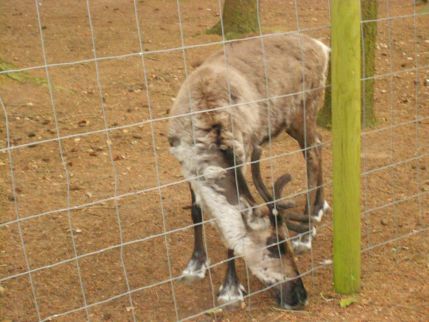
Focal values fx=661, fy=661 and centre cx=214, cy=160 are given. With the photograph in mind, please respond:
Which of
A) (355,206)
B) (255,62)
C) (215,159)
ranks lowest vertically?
(355,206)

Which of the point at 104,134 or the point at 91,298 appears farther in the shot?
the point at 104,134

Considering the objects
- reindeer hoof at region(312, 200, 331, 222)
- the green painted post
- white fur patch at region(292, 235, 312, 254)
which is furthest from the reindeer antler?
reindeer hoof at region(312, 200, 331, 222)

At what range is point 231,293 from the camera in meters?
4.23

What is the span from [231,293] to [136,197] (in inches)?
68.7

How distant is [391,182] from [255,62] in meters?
1.72

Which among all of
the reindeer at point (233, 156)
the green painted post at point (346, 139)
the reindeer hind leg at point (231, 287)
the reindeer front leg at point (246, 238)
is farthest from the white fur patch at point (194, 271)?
the green painted post at point (346, 139)

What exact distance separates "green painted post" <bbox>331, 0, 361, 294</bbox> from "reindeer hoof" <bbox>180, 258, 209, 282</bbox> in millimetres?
945

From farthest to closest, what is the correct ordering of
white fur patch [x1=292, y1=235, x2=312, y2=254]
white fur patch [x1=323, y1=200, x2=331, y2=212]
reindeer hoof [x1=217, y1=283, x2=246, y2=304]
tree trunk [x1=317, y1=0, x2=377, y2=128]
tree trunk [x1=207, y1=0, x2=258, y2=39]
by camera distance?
tree trunk [x1=207, y1=0, x2=258, y2=39]
tree trunk [x1=317, y1=0, x2=377, y2=128]
white fur patch [x1=323, y1=200, x2=331, y2=212]
white fur patch [x1=292, y1=235, x2=312, y2=254]
reindeer hoof [x1=217, y1=283, x2=246, y2=304]

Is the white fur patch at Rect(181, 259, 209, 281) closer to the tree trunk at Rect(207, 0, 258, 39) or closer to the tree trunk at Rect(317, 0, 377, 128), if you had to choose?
the tree trunk at Rect(317, 0, 377, 128)

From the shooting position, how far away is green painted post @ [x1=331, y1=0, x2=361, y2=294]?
3.63 metres

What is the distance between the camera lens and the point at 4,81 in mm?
7852

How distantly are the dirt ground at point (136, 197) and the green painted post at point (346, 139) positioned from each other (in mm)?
251

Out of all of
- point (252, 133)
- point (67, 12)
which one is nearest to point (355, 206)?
point (252, 133)

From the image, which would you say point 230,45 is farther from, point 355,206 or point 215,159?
point 355,206
